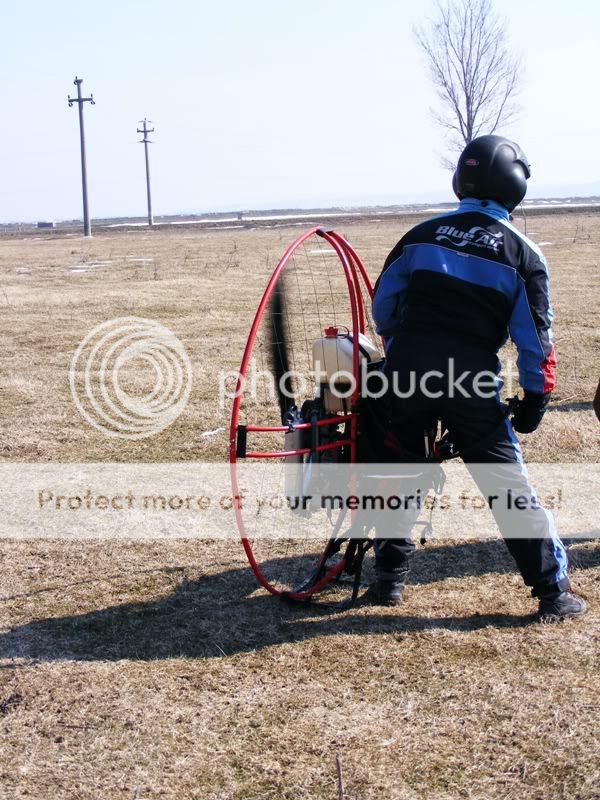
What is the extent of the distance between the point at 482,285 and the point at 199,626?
6.79 feet

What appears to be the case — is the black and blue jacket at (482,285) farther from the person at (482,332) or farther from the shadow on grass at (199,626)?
the shadow on grass at (199,626)

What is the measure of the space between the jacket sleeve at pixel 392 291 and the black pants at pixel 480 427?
0.14m

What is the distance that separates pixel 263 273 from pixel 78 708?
1823 cm

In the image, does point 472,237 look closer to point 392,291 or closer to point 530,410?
point 392,291

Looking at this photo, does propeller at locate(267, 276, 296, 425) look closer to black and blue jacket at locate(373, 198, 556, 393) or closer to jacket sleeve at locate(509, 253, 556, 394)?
black and blue jacket at locate(373, 198, 556, 393)

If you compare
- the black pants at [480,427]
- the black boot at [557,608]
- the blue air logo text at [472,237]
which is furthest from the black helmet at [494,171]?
the black boot at [557,608]

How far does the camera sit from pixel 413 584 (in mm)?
4875

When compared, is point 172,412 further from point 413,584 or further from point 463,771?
point 463,771

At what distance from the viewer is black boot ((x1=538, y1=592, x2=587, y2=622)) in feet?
13.9

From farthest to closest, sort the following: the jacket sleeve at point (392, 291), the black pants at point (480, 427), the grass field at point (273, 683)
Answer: the jacket sleeve at point (392, 291) → the black pants at point (480, 427) → the grass field at point (273, 683)

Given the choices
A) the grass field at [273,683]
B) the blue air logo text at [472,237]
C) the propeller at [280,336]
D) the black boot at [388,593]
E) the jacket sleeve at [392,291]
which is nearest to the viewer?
the grass field at [273,683]

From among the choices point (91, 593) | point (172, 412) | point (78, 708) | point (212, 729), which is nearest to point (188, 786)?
point (212, 729)

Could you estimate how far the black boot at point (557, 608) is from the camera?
4.24 meters

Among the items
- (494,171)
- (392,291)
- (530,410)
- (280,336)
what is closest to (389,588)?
(530,410)
